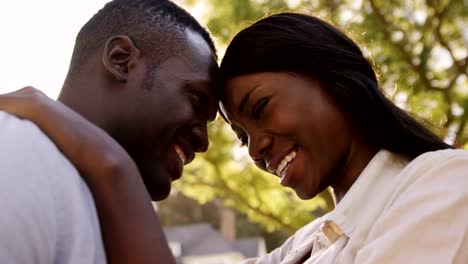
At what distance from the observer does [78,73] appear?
7.11ft

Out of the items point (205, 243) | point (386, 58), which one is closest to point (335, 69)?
point (386, 58)

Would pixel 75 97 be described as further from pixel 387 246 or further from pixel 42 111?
pixel 387 246

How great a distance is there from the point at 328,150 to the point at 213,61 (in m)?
0.51

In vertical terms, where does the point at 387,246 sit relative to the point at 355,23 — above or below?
above

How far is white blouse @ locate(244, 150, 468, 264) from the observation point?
6.59ft

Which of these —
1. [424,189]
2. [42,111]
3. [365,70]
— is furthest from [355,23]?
[42,111]

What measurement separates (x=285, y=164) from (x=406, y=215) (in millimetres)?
638

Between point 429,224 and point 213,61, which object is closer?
point 429,224

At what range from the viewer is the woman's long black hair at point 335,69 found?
2592 millimetres

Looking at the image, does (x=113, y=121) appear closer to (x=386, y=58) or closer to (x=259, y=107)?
(x=259, y=107)

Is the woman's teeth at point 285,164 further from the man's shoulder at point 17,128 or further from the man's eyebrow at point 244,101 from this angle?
the man's shoulder at point 17,128

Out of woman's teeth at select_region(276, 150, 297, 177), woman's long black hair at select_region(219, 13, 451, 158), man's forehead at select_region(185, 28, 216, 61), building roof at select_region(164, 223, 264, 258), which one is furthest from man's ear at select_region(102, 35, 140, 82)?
building roof at select_region(164, 223, 264, 258)

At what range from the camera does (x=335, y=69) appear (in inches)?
105

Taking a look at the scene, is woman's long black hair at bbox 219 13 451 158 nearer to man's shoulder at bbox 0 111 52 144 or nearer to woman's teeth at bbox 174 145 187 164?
woman's teeth at bbox 174 145 187 164
